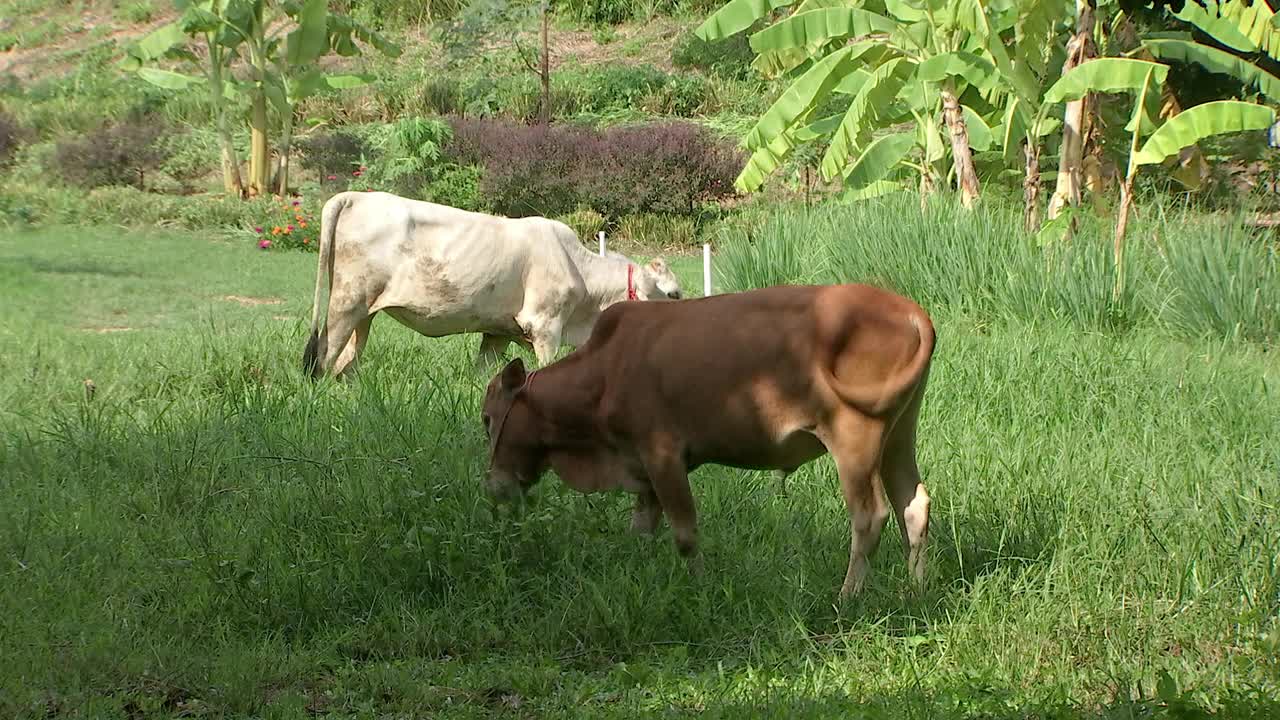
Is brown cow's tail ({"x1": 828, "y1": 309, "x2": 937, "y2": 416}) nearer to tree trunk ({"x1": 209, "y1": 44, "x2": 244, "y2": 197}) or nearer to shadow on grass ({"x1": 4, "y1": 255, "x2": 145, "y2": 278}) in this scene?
shadow on grass ({"x1": 4, "y1": 255, "x2": 145, "y2": 278})

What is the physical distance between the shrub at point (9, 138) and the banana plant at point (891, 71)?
1636cm

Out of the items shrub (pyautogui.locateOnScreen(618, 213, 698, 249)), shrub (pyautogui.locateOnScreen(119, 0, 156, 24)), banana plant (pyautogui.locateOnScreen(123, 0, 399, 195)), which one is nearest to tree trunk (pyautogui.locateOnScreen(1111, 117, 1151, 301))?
shrub (pyautogui.locateOnScreen(618, 213, 698, 249))

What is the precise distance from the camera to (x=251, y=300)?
15.8 meters

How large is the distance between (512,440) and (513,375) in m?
0.27

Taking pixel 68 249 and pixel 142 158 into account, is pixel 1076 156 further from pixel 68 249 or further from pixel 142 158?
pixel 142 158

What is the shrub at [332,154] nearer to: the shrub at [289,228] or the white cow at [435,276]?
the shrub at [289,228]

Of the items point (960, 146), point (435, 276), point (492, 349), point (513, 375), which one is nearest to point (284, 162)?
point (960, 146)

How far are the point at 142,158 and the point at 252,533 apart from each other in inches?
817

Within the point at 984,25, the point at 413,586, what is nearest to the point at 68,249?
the point at 984,25

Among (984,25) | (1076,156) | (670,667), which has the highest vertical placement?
(984,25)

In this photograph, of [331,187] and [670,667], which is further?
[331,187]

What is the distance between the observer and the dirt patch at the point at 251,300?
15.6 metres

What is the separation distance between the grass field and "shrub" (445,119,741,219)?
1516 centimetres

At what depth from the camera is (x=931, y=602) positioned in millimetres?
5129
